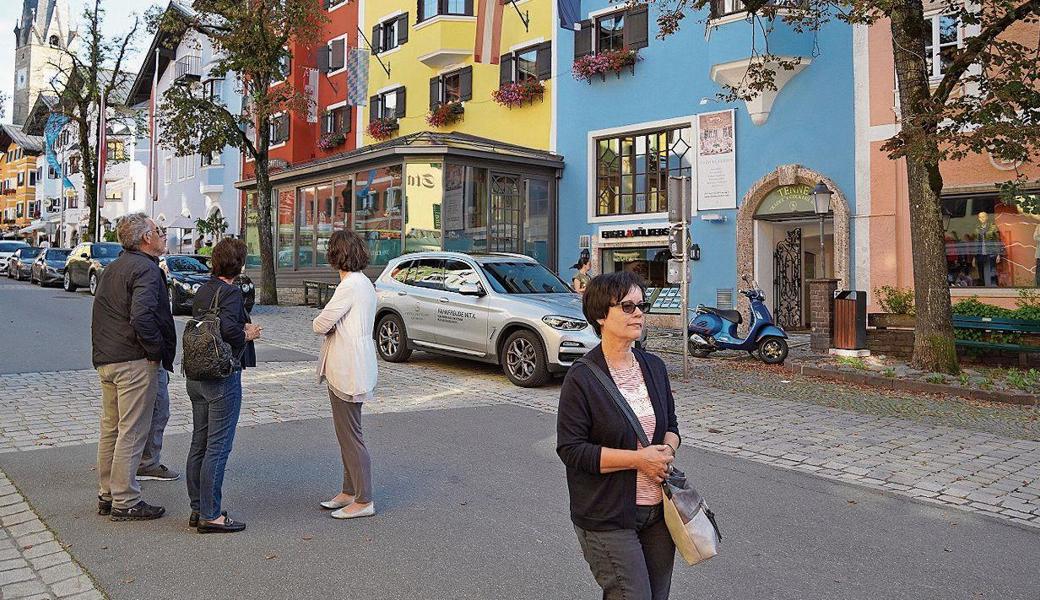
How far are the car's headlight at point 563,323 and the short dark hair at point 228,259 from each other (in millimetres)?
5971

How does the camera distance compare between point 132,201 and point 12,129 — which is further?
point 12,129

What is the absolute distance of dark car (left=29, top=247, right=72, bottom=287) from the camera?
32.0 metres

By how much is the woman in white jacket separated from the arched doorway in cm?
1412

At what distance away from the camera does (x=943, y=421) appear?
362 inches

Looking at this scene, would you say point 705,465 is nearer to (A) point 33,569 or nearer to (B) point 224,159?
(A) point 33,569

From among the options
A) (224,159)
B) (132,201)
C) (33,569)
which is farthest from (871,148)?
(132,201)

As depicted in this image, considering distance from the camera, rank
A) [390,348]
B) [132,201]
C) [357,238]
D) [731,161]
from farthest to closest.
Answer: [132,201] → [731,161] → [390,348] → [357,238]

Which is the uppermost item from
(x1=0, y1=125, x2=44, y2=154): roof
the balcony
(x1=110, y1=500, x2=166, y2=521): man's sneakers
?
(x1=0, y1=125, x2=44, y2=154): roof

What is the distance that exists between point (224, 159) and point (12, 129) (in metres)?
62.9

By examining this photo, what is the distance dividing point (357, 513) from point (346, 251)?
161 cm

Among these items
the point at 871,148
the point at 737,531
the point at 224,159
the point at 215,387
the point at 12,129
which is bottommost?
the point at 737,531

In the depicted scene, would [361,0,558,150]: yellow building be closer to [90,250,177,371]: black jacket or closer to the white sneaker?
[90,250,177,371]: black jacket

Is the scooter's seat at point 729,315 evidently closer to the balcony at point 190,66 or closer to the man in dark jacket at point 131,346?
the man in dark jacket at point 131,346

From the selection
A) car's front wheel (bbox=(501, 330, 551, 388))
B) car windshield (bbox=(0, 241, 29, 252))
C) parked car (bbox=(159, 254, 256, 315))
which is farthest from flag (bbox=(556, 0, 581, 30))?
car windshield (bbox=(0, 241, 29, 252))
